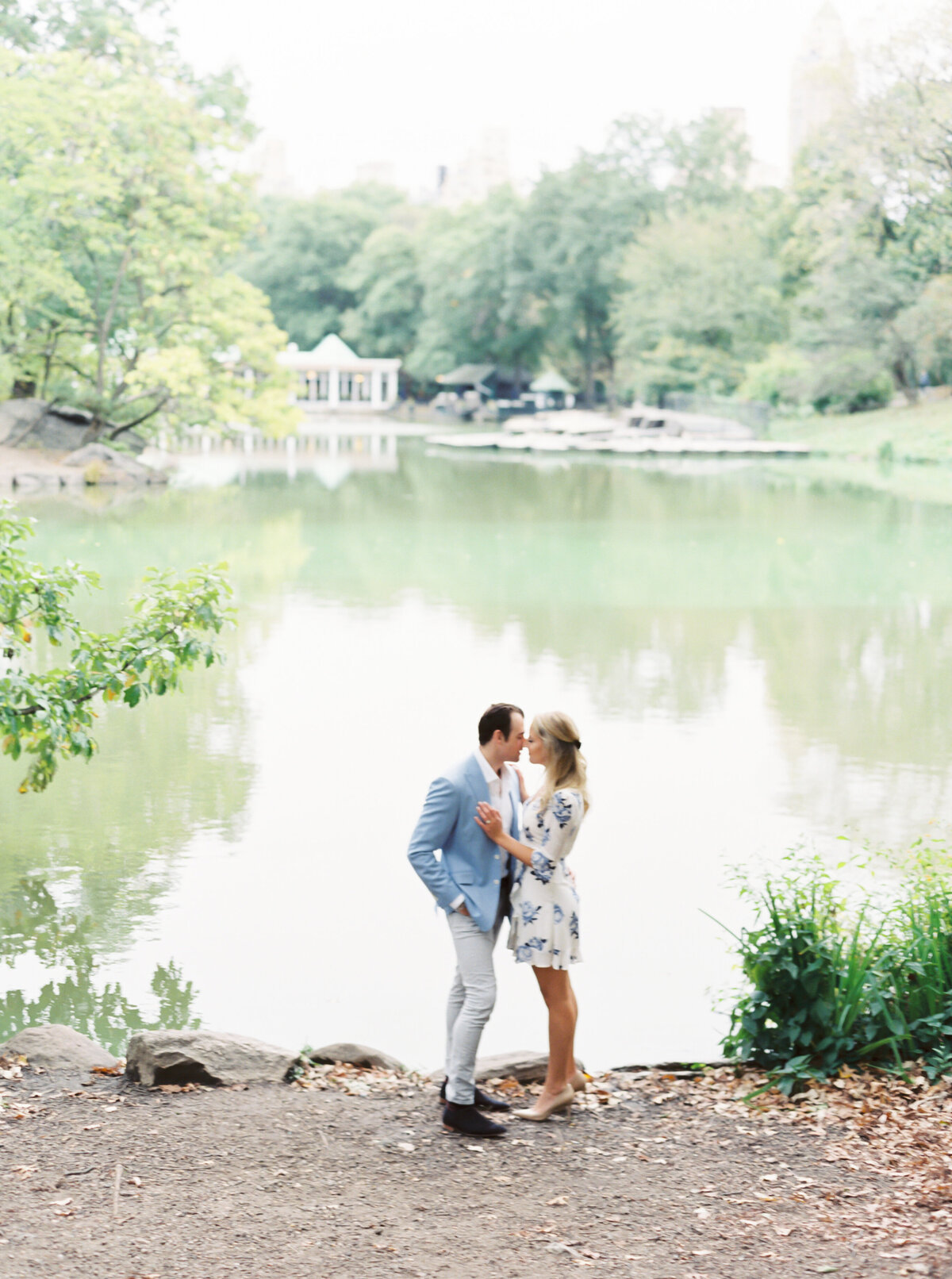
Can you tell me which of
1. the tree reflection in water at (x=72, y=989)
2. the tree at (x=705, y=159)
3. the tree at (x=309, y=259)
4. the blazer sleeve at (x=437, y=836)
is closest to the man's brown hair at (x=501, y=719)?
the blazer sleeve at (x=437, y=836)

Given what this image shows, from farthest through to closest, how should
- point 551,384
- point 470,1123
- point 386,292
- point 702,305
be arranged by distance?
point 386,292
point 551,384
point 702,305
point 470,1123

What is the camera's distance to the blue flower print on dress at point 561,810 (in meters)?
4.39

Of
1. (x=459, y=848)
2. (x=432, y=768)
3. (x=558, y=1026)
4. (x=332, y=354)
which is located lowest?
(x=432, y=768)

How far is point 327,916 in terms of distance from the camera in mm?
7258

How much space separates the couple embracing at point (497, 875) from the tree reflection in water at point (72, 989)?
1.95m

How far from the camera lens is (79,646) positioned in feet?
23.3

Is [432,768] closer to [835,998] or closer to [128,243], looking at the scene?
[835,998]

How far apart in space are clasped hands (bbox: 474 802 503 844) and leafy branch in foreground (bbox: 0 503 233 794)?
2798 mm

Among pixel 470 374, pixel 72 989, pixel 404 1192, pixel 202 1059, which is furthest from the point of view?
pixel 470 374

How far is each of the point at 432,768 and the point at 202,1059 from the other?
5.18m

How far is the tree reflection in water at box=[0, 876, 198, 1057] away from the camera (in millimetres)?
5941

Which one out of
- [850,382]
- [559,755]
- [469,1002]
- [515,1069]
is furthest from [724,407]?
[469,1002]

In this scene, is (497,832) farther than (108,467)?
No

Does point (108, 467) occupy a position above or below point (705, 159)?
below
